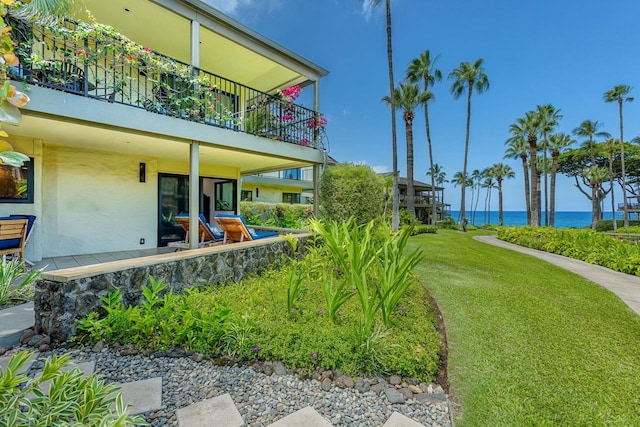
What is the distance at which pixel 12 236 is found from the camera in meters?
5.39

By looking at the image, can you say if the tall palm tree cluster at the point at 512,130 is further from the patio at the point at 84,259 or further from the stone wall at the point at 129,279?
the patio at the point at 84,259

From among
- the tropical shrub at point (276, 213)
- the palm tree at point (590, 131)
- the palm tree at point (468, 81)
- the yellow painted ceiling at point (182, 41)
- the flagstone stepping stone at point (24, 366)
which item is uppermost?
the palm tree at point (468, 81)

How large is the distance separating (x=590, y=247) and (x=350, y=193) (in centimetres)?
901

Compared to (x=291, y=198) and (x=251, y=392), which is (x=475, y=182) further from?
(x=251, y=392)

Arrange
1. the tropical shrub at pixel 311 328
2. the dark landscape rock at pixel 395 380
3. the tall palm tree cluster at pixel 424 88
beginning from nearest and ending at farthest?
the dark landscape rock at pixel 395 380 < the tropical shrub at pixel 311 328 < the tall palm tree cluster at pixel 424 88

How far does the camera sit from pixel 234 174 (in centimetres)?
1103

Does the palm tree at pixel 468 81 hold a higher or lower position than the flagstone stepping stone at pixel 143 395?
higher

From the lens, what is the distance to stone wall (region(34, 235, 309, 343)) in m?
3.28

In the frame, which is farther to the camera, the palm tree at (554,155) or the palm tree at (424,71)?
the palm tree at (554,155)

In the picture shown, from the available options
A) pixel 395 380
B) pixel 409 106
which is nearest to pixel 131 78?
pixel 395 380

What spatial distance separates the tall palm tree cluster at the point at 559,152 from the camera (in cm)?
2253

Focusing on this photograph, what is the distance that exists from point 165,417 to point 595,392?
369cm

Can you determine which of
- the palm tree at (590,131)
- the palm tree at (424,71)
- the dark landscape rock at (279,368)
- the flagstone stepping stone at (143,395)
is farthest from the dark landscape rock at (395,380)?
the palm tree at (590,131)

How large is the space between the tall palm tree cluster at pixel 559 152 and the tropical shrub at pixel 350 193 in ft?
61.5
